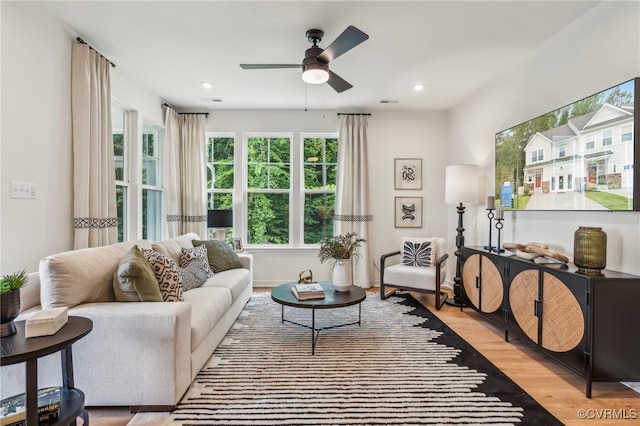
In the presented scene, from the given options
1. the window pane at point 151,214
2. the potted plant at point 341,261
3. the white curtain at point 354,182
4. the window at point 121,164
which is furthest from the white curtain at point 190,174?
the potted plant at point 341,261

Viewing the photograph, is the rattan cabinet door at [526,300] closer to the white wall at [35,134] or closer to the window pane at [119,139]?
the white wall at [35,134]

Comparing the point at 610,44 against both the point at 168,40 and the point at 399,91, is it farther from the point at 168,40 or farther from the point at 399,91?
the point at 168,40

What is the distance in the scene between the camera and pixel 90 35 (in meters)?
2.77

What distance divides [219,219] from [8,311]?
301cm

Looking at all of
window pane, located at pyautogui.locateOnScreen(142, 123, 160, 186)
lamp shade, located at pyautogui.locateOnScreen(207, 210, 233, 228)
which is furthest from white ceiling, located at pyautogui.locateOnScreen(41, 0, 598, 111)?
lamp shade, located at pyautogui.locateOnScreen(207, 210, 233, 228)

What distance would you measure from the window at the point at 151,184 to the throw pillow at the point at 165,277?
1.98 metres

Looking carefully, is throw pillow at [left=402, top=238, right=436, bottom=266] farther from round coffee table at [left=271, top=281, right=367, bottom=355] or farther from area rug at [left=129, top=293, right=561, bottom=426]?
round coffee table at [left=271, top=281, right=367, bottom=355]

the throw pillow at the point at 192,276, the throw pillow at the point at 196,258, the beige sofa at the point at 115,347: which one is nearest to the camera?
the beige sofa at the point at 115,347

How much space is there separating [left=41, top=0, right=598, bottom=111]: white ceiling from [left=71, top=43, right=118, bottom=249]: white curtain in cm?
30

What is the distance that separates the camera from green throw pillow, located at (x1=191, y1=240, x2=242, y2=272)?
3.69m

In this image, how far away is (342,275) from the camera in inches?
119

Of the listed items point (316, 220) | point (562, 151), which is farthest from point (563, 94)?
point (316, 220)

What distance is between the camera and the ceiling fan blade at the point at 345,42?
2.10 m

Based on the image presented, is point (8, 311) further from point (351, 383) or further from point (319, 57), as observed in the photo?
point (319, 57)
